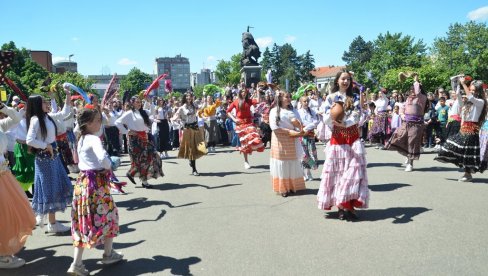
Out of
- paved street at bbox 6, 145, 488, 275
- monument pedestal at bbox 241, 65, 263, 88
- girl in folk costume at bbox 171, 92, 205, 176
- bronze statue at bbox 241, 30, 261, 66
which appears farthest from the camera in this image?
bronze statue at bbox 241, 30, 261, 66

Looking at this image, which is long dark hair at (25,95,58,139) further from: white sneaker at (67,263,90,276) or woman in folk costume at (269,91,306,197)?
woman in folk costume at (269,91,306,197)

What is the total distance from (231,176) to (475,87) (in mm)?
5554

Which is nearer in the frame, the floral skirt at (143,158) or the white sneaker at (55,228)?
the white sneaker at (55,228)

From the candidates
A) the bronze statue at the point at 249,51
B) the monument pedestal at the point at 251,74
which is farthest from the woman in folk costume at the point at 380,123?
the bronze statue at the point at 249,51

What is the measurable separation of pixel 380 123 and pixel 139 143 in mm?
10112

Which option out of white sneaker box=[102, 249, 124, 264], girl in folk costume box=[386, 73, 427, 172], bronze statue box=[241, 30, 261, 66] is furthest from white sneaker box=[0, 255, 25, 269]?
bronze statue box=[241, 30, 261, 66]

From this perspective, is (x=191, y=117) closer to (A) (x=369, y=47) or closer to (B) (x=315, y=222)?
(B) (x=315, y=222)

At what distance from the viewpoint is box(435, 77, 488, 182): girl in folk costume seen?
8.26 meters

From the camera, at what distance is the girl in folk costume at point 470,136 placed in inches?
325

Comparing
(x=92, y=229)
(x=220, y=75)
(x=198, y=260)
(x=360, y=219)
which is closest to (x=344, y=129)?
(x=360, y=219)

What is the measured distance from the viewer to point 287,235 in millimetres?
5398

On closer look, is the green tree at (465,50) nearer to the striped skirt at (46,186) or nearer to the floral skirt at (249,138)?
the floral skirt at (249,138)

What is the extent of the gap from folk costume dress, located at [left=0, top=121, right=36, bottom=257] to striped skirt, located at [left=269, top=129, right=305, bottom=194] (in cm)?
419

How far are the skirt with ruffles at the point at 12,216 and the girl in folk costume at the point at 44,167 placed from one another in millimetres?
895
